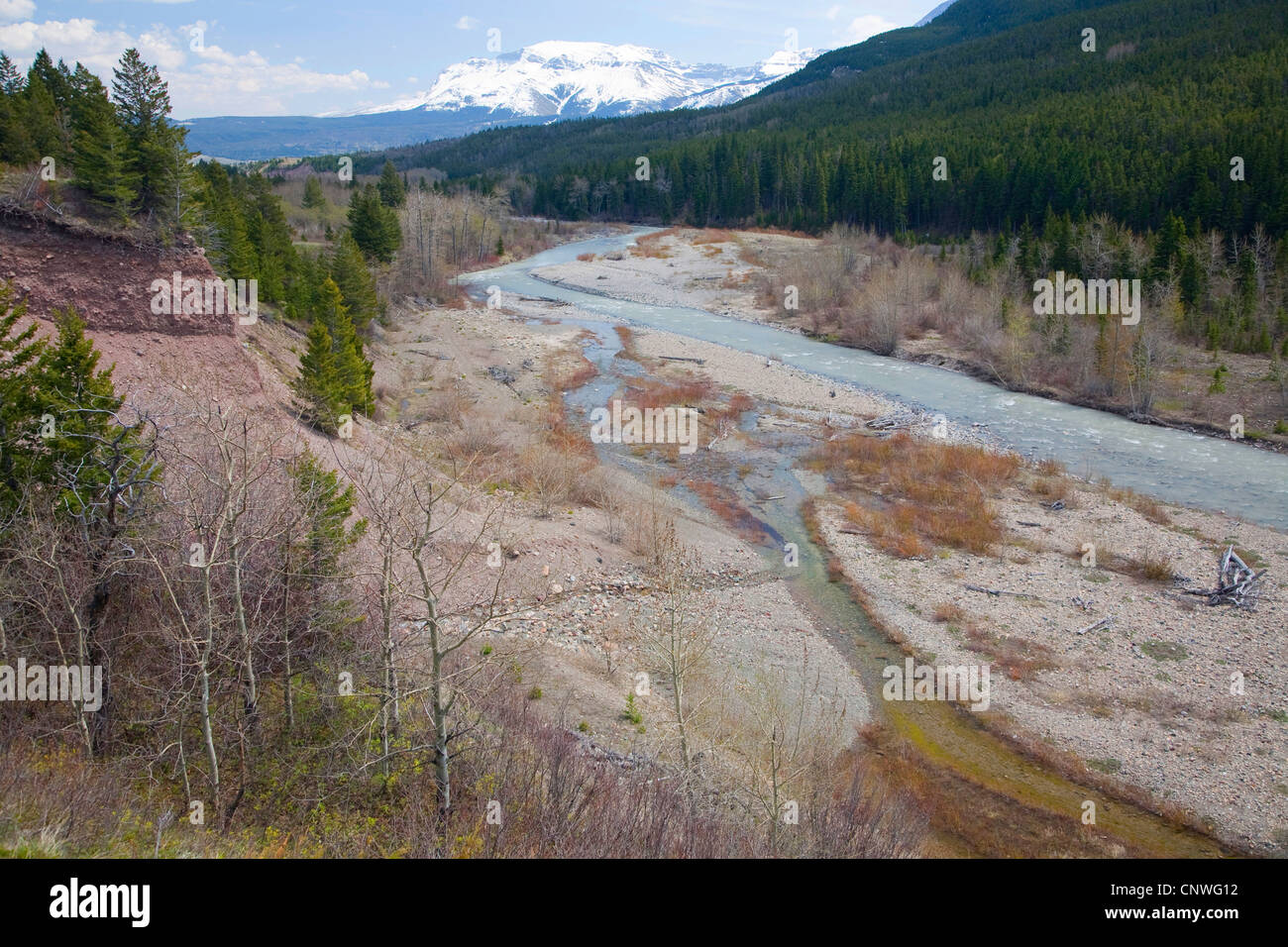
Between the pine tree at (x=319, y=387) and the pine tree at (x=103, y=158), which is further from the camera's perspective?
the pine tree at (x=319, y=387)

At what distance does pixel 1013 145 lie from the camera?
77625mm

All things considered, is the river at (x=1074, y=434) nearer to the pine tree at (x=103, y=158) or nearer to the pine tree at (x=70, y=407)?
the pine tree at (x=70, y=407)

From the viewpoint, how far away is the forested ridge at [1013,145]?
59.2 meters

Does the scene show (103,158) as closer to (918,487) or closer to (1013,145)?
(918,487)

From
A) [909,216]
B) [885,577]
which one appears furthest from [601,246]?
[885,577]

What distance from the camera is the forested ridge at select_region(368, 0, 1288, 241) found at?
59.2 meters

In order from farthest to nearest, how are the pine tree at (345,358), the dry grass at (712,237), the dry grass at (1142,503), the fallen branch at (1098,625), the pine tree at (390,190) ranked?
the dry grass at (712,237) < the pine tree at (390,190) < the pine tree at (345,358) < the dry grass at (1142,503) < the fallen branch at (1098,625)

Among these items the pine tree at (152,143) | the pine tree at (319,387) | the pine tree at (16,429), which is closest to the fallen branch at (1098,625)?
the pine tree at (319,387)

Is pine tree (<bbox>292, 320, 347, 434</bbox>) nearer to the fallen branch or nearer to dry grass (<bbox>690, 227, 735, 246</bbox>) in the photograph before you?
the fallen branch

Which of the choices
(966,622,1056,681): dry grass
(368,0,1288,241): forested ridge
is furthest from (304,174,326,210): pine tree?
(966,622,1056,681): dry grass

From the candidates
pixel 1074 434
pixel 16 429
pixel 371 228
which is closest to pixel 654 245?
pixel 371 228

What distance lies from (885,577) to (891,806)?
10410mm

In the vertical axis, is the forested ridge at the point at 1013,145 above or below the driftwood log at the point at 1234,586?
above

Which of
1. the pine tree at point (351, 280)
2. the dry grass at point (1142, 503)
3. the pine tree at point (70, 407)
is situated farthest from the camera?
the pine tree at point (351, 280)
